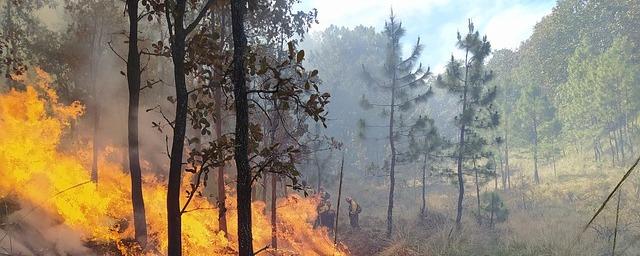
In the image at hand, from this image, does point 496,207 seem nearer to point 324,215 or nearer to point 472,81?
point 472,81

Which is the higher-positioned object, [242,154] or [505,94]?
[505,94]

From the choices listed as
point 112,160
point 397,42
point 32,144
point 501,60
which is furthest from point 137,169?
point 501,60

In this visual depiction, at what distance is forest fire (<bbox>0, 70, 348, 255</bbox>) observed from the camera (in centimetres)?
1328

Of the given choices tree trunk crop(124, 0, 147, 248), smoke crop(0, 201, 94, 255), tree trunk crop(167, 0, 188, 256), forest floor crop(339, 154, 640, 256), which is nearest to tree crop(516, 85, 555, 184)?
forest floor crop(339, 154, 640, 256)

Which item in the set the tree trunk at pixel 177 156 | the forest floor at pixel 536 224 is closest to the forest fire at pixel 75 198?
the forest floor at pixel 536 224

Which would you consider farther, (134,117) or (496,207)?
(496,207)

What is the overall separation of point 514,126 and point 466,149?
19.7 m

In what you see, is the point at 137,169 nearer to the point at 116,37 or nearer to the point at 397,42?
the point at 116,37

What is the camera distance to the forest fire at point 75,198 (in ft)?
43.6

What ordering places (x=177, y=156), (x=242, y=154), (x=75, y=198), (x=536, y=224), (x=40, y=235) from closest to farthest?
(x=242, y=154) → (x=177, y=156) → (x=40, y=235) → (x=75, y=198) → (x=536, y=224)

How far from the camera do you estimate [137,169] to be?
8.62 meters

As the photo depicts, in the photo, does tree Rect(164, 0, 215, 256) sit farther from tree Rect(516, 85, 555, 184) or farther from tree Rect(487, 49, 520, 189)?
tree Rect(516, 85, 555, 184)

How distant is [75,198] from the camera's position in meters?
14.4

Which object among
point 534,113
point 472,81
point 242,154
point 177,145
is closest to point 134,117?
point 177,145
